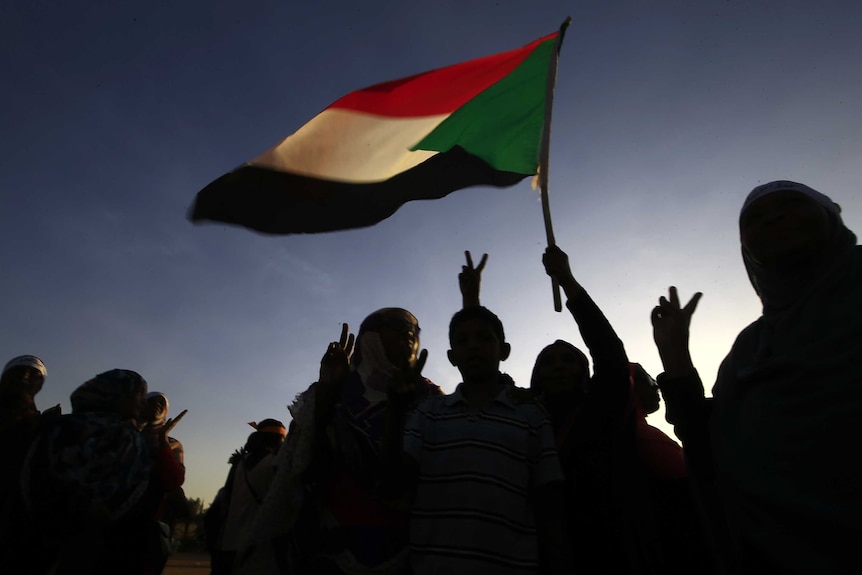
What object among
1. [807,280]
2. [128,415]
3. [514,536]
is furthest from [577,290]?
[128,415]

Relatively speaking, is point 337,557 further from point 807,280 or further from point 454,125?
point 454,125

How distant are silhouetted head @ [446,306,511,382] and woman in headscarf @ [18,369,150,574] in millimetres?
2070

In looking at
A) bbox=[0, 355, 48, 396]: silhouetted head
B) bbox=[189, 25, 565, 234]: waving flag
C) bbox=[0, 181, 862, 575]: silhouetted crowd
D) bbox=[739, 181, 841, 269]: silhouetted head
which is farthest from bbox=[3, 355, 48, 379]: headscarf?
bbox=[739, 181, 841, 269]: silhouetted head

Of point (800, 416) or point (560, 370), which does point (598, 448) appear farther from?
point (800, 416)

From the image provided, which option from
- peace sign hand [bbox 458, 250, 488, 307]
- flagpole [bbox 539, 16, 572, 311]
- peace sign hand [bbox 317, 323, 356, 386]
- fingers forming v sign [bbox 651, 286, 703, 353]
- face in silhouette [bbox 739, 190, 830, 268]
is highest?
flagpole [bbox 539, 16, 572, 311]

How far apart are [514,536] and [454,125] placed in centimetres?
291

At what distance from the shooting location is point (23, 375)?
4039 mm

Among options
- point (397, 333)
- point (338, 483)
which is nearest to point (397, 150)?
point (397, 333)

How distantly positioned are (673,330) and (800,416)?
640mm

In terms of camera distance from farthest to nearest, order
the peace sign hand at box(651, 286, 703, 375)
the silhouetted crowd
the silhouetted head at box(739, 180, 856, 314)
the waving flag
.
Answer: the waving flag < the peace sign hand at box(651, 286, 703, 375) < the silhouetted head at box(739, 180, 856, 314) < the silhouetted crowd

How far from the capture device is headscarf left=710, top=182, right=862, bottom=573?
6.02ft

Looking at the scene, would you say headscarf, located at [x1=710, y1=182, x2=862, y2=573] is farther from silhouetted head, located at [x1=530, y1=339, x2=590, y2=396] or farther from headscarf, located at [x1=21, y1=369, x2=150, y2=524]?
headscarf, located at [x1=21, y1=369, x2=150, y2=524]

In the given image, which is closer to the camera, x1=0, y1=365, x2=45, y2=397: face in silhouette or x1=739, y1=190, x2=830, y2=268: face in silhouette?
x1=739, y1=190, x2=830, y2=268: face in silhouette

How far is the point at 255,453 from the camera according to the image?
151 inches
